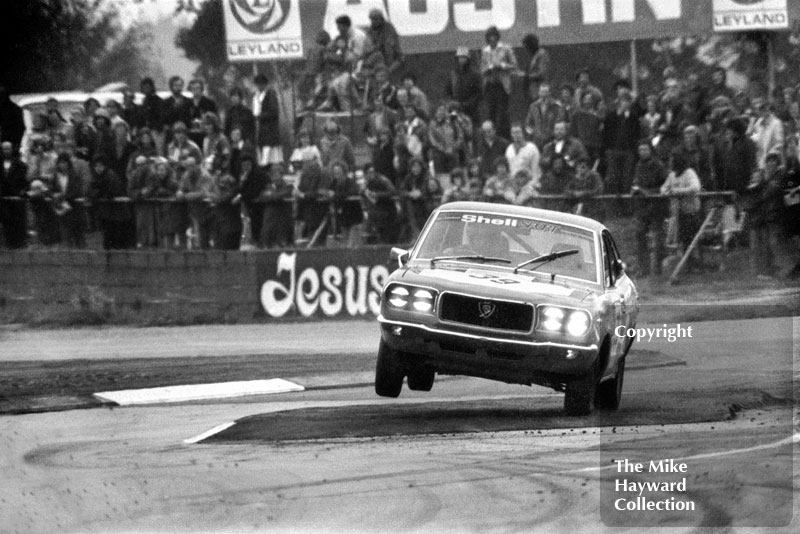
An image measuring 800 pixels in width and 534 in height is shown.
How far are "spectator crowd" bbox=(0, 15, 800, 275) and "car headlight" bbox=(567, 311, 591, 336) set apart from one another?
7.25 m

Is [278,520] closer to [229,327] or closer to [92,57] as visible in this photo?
[229,327]

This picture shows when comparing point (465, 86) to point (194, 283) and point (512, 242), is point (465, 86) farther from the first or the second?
point (512, 242)

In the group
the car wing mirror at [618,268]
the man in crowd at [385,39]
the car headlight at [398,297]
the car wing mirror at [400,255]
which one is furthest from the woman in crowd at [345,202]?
the car headlight at [398,297]

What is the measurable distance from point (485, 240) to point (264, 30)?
29.0ft

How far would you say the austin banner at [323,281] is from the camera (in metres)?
15.3

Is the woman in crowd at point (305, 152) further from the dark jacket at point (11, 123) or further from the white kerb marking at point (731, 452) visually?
the white kerb marking at point (731, 452)

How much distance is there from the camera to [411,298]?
802 centimetres

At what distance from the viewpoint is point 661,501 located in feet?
22.8

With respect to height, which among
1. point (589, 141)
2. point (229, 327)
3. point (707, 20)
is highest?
point (707, 20)

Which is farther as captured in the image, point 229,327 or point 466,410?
point 229,327

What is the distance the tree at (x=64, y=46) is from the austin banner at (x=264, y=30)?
1107 mm

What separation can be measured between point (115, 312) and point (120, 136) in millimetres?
2087

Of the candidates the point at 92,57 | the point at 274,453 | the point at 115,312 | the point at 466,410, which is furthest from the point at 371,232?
the point at 274,453

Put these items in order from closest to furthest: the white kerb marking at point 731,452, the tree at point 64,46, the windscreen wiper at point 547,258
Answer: the white kerb marking at point 731,452, the windscreen wiper at point 547,258, the tree at point 64,46
